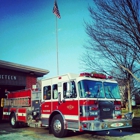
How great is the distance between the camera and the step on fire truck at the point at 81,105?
292 inches

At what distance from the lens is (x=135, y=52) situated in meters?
11.4

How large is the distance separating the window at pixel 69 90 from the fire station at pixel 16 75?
29.7ft

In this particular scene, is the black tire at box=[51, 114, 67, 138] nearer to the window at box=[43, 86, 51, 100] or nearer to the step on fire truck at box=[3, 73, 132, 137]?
the step on fire truck at box=[3, 73, 132, 137]

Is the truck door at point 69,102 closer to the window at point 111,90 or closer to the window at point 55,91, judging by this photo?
the window at point 55,91

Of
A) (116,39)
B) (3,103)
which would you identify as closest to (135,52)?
(116,39)

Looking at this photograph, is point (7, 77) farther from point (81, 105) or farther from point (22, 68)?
point (81, 105)

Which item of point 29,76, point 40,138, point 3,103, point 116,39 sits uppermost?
point 116,39

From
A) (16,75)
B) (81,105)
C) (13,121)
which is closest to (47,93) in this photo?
(81,105)

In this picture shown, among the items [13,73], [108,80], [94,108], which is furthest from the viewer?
[13,73]

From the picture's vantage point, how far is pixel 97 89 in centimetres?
810

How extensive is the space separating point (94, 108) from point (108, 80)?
1.73 meters

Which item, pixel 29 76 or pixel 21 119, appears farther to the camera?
pixel 29 76

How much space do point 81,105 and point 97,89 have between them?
107 cm

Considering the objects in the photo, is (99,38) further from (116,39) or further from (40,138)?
(40,138)
